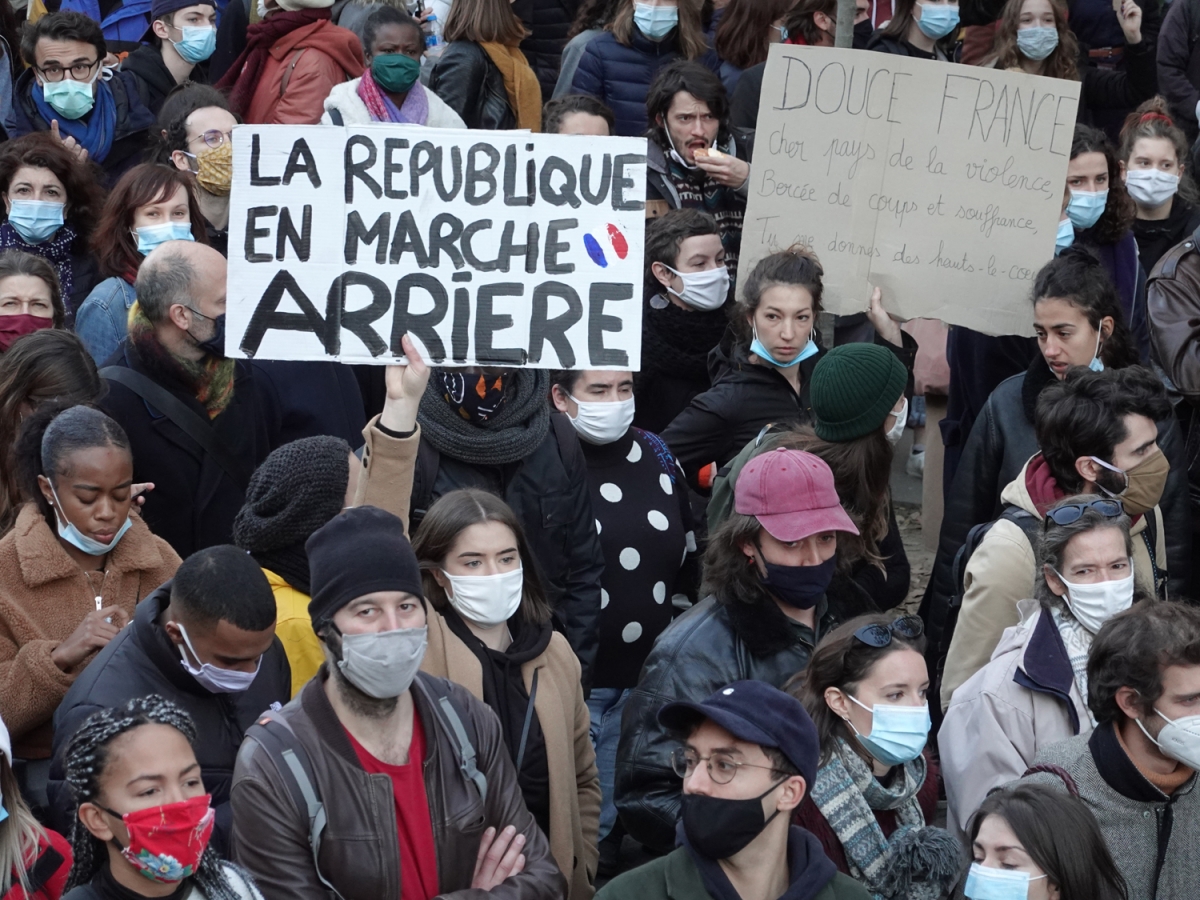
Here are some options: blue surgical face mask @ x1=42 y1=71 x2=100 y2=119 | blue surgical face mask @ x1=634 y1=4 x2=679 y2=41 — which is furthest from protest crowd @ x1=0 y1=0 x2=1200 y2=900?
blue surgical face mask @ x1=634 y1=4 x2=679 y2=41

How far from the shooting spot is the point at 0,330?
19.3 ft

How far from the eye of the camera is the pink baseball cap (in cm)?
465

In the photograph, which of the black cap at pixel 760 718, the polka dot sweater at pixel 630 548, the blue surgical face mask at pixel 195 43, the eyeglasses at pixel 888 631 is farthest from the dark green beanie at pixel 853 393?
the blue surgical face mask at pixel 195 43

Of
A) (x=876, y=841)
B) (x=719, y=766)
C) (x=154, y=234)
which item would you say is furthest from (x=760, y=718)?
(x=154, y=234)

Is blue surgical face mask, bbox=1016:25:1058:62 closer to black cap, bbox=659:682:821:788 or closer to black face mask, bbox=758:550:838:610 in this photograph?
black face mask, bbox=758:550:838:610

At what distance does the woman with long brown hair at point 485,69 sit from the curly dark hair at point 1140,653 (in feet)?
17.7

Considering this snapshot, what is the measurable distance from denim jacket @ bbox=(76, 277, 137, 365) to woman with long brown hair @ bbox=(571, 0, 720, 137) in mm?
3420

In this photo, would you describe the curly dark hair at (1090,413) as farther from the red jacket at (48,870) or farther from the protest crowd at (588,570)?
the red jacket at (48,870)

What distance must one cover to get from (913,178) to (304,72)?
126 inches

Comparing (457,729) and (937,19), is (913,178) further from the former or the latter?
(457,729)

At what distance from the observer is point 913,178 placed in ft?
23.0

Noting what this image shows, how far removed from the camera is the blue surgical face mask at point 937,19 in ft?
29.0

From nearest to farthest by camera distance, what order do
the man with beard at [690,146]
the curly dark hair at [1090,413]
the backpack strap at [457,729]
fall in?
1. the backpack strap at [457,729]
2. the curly dark hair at [1090,413]
3. the man with beard at [690,146]

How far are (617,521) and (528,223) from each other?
1.30 metres
